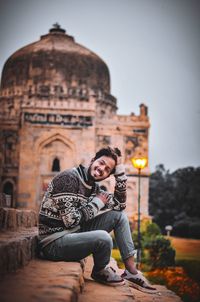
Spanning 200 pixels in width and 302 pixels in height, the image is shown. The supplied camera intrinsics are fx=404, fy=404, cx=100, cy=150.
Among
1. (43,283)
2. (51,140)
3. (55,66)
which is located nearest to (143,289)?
(43,283)

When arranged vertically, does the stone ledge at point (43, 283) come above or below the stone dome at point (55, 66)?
below

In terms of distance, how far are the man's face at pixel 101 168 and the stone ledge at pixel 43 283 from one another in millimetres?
671

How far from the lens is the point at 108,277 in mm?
2988

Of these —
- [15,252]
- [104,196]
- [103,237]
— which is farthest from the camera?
[104,196]

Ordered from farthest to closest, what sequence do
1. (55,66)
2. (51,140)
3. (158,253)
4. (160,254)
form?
(55,66)
(51,140)
(158,253)
(160,254)

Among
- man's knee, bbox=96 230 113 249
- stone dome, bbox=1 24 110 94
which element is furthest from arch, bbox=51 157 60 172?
man's knee, bbox=96 230 113 249

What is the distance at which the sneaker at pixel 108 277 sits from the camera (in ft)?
9.78

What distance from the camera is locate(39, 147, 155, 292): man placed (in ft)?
9.46

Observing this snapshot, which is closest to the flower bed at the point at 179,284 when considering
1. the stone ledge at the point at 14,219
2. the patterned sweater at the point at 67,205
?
the stone ledge at the point at 14,219

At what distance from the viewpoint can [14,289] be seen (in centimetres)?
204

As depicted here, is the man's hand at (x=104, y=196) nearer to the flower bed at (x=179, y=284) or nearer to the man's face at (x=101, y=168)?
the man's face at (x=101, y=168)

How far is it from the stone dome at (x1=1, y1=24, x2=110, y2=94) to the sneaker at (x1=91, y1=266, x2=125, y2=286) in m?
21.2

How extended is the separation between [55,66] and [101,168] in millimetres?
21450

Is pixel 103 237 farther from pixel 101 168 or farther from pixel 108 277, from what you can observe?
pixel 101 168
